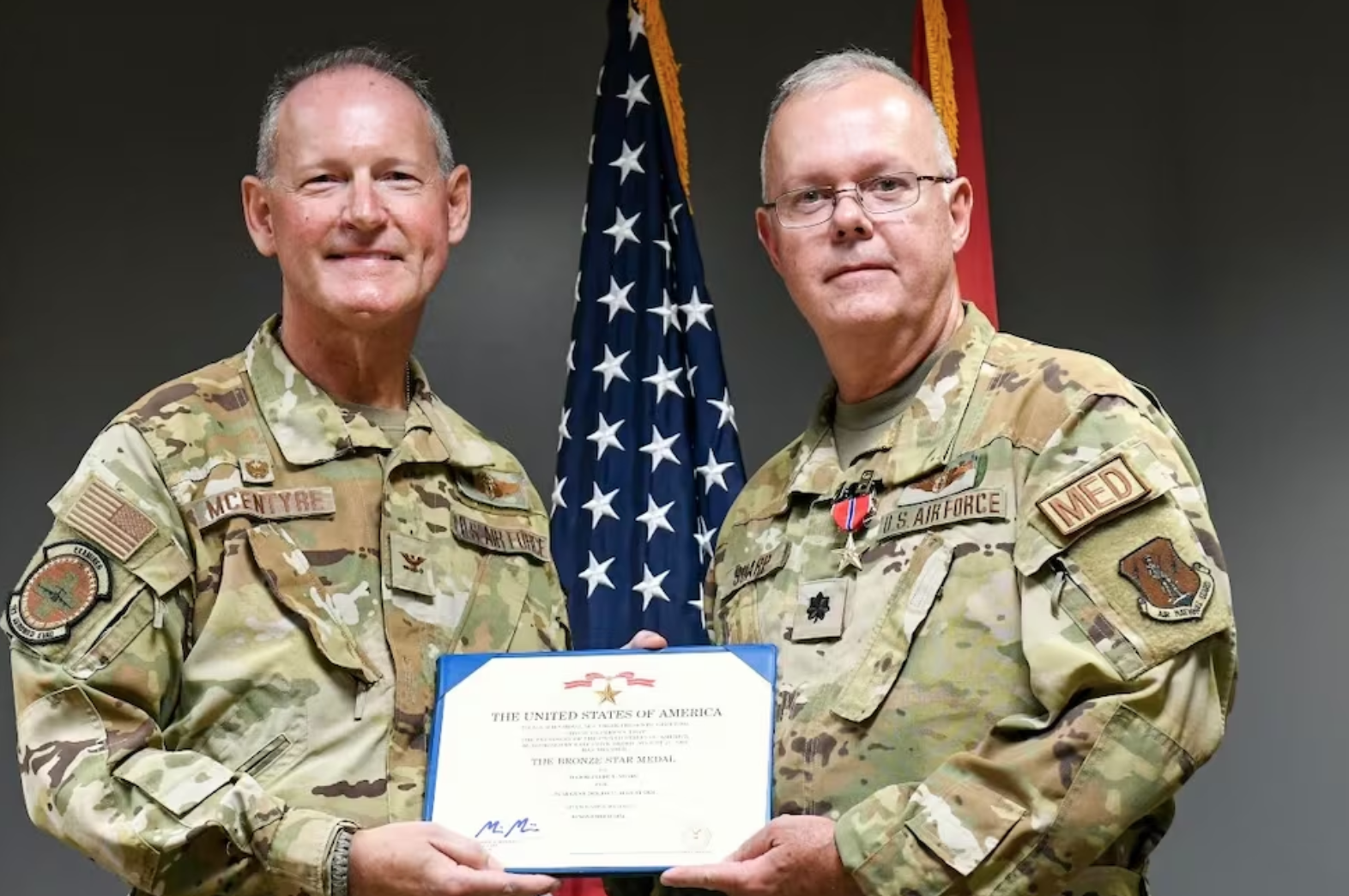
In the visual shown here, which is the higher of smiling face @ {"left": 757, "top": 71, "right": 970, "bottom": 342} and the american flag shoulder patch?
smiling face @ {"left": 757, "top": 71, "right": 970, "bottom": 342}

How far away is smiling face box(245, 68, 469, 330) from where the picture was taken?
2570mm

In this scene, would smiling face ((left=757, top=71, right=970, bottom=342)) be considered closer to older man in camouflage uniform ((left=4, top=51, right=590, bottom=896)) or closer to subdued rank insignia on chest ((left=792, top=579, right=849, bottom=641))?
subdued rank insignia on chest ((left=792, top=579, right=849, bottom=641))

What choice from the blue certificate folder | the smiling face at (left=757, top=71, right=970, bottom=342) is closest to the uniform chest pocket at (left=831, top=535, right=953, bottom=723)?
the blue certificate folder

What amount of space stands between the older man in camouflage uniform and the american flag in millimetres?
1036

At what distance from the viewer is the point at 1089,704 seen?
81.2 inches

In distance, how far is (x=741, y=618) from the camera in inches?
103

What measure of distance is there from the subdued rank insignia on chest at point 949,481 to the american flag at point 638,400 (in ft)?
4.86

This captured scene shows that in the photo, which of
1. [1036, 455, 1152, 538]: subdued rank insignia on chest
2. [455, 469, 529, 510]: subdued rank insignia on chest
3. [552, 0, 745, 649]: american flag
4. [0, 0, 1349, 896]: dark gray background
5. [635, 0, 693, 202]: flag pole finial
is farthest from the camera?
[0, 0, 1349, 896]: dark gray background

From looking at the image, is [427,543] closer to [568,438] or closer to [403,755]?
[403,755]

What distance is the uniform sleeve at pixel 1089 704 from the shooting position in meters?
2.03

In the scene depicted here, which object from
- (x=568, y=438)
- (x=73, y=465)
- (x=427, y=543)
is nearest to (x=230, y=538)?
(x=427, y=543)

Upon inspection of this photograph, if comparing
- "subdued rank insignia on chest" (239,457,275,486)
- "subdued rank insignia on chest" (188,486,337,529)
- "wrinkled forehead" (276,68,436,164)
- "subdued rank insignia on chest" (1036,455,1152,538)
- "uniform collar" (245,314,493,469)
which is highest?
"wrinkled forehead" (276,68,436,164)
